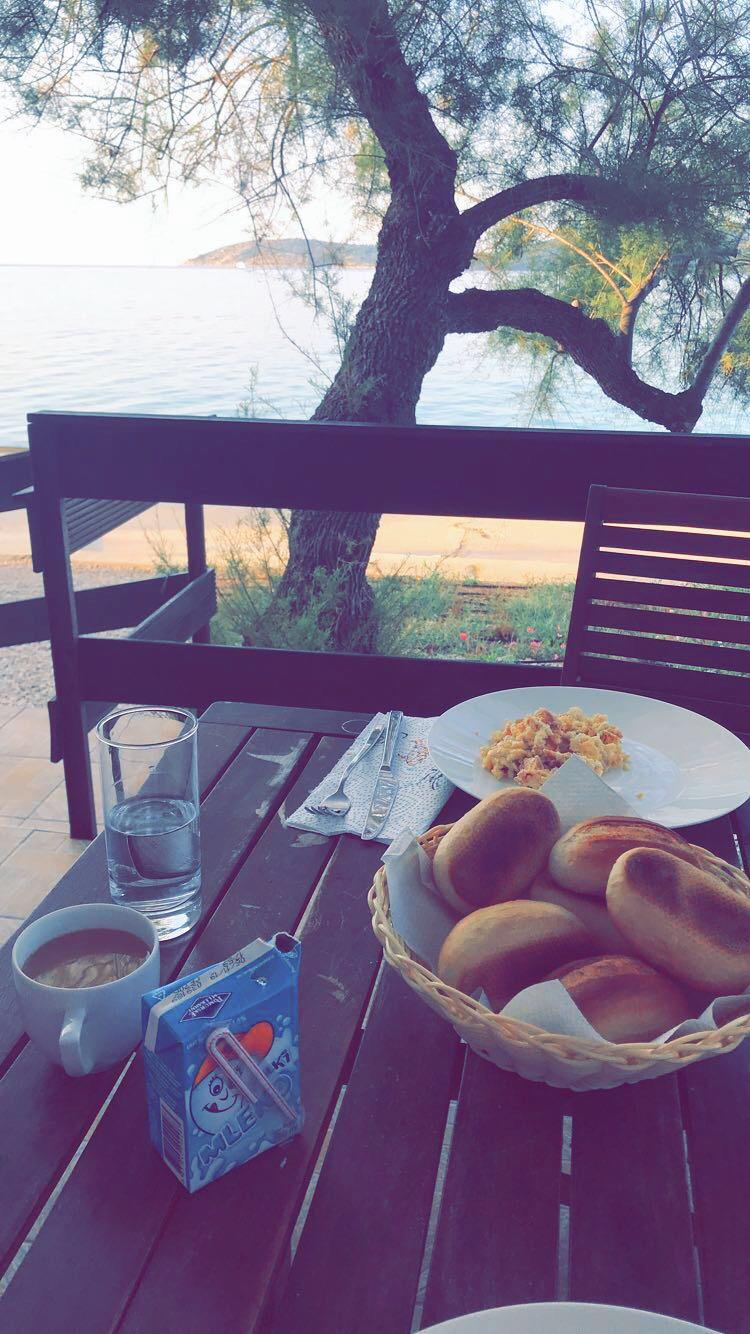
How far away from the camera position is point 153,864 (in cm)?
82

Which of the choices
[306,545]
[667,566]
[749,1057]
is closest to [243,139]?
[306,545]

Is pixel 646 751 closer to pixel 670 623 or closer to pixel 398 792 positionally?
pixel 398 792

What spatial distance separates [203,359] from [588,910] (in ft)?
42.8

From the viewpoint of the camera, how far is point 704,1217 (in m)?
0.57

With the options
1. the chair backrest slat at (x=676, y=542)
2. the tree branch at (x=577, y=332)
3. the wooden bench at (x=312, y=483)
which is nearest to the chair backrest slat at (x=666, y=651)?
the chair backrest slat at (x=676, y=542)

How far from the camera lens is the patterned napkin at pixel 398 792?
990mm

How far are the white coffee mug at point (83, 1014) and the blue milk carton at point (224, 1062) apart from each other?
0.07 m

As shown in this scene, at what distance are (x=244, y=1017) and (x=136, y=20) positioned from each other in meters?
2.75

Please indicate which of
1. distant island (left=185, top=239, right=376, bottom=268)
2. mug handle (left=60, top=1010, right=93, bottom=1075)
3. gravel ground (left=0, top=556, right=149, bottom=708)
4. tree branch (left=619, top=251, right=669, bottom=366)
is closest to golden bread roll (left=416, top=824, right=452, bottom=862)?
mug handle (left=60, top=1010, right=93, bottom=1075)

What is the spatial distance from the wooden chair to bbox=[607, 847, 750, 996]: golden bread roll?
2.71 feet

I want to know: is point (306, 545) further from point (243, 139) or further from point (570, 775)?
point (570, 775)

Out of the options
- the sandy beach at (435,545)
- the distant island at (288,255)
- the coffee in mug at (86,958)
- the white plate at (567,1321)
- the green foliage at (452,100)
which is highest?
the green foliage at (452,100)

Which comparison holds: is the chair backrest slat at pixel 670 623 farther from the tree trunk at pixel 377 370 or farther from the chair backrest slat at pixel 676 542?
the tree trunk at pixel 377 370

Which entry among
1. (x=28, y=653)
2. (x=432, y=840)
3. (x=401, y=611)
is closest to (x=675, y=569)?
(x=432, y=840)
